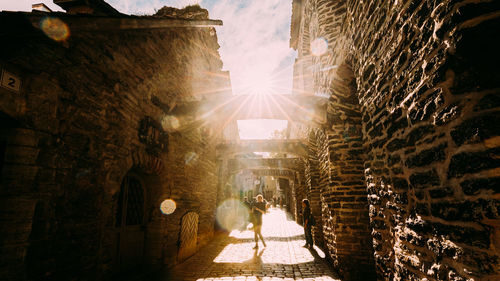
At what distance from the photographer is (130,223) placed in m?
4.46

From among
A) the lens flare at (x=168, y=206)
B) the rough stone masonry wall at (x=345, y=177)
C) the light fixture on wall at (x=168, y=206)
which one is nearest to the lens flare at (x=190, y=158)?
the light fixture on wall at (x=168, y=206)

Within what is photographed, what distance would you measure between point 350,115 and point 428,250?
3.56m

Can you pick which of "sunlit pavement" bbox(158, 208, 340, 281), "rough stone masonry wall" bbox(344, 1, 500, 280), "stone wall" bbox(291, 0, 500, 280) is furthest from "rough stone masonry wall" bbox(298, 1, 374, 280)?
"rough stone masonry wall" bbox(344, 1, 500, 280)

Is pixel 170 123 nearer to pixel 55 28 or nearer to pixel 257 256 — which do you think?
pixel 55 28

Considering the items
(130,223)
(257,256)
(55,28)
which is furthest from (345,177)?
(55,28)

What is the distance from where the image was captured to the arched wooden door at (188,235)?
5.70 m

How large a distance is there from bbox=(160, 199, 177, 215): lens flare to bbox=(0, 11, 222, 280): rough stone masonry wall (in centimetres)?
13

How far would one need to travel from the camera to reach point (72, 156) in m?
2.75

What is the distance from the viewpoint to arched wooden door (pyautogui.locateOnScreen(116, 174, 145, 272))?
4138mm

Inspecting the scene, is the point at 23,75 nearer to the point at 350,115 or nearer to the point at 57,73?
the point at 57,73

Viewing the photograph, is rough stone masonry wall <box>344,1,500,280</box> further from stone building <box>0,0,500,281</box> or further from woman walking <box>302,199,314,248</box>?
woman walking <box>302,199,314,248</box>

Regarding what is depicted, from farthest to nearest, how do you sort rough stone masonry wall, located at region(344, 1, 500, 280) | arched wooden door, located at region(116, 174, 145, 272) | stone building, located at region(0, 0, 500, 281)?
arched wooden door, located at region(116, 174, 145, 272)
stone building, located at region(0, 0, 500, 281)
rough stone masonry wall, located at region(344, 1, 500, 280)

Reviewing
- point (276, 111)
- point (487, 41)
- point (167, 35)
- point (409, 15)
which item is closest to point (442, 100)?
point (487, 41)

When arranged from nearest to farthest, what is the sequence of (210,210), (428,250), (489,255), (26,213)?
(489,255) < (428,250) < (26,213) < (210,210)
